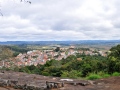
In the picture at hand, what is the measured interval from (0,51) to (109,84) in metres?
22.9

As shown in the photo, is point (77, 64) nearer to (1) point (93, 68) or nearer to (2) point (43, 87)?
(1) point (93, 68)

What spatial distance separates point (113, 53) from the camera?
67.6 ft

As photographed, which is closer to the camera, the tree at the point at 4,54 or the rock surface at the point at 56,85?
the rock surface at the point at 56,85

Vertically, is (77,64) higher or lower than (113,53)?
lower

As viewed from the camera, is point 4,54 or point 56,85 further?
point 4,54

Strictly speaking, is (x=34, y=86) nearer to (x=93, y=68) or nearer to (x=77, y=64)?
(x=93, y=68)

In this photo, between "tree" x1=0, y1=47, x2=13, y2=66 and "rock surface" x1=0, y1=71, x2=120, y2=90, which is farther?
"tree" x1=0, y1=47, x2=13, y2=66

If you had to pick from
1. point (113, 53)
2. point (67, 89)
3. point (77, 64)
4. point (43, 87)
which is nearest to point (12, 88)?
point (43, 87)

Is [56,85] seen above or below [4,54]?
above

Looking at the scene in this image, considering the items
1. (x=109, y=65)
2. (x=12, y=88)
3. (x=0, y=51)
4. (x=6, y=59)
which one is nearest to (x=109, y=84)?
(x=12, y=88)

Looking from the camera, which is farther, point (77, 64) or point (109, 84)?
point (77, 64)

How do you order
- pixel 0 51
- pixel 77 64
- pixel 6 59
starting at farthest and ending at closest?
pixel 6 59, pixel 0 51, pixel 77 64

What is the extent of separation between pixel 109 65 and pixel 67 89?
11.1 metres

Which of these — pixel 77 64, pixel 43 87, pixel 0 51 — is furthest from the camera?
pixel 0 51
